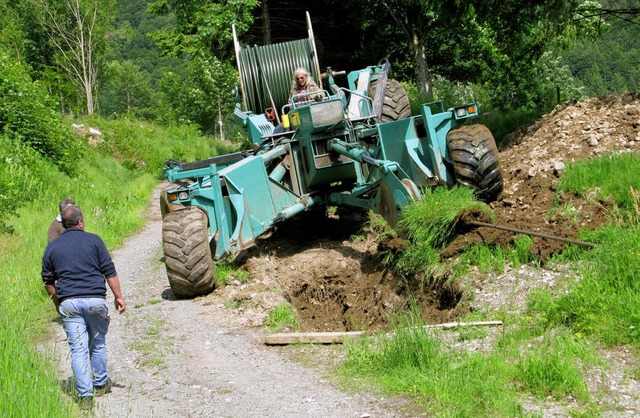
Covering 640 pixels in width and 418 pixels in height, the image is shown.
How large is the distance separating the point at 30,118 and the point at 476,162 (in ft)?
41.6

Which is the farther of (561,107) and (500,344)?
(561,107)


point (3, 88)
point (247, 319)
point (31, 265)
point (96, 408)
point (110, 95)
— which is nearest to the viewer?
point (96, 408)

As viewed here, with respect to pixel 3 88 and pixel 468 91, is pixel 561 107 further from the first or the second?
pixel 468 91

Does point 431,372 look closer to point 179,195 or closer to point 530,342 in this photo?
point 530,342

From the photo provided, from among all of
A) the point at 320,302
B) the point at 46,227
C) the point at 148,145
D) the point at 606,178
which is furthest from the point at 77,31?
the point at 606,178

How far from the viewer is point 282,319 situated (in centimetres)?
878

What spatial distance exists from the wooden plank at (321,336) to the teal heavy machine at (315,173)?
6.61ft

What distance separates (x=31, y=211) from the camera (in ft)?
49.8

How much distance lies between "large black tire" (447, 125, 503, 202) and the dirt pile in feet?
1.24

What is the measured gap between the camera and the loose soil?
6254 mm

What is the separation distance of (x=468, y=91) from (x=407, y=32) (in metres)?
9.86

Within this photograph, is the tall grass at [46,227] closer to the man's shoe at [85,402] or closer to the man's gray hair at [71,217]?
the man's shoe at [85,402]

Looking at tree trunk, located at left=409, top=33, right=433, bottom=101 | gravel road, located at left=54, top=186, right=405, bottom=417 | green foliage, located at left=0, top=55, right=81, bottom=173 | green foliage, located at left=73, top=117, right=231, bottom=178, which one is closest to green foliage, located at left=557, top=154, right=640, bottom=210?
gravel road, located at left=54, top=186, right=405, bottom=417

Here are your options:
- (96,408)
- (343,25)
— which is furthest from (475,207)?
(343,25)
